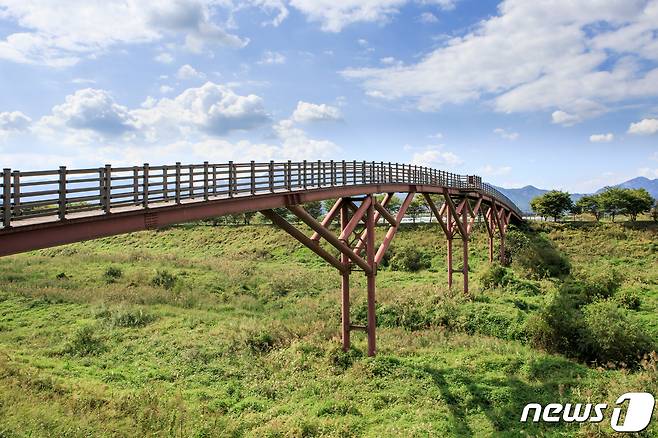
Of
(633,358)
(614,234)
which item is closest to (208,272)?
(633,358)

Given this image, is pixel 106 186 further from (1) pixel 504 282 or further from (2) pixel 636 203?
(2) pixel 636 203

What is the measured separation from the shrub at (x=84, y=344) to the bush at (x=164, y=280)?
34.7 feet

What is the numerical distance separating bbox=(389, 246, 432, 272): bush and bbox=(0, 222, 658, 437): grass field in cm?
361

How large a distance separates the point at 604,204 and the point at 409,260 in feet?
101

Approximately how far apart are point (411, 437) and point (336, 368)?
5.89 m

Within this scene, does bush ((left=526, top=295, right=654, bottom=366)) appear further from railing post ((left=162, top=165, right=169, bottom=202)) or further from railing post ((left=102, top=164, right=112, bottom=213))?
railing post ((left=102, top=164, right=112, bottom=213))

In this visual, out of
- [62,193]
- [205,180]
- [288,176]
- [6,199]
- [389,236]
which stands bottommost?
[389,236]

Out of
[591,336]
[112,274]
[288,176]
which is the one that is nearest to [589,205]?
[591,336]

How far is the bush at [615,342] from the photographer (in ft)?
60.6

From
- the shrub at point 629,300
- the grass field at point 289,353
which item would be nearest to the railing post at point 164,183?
the grass field at point 289,353

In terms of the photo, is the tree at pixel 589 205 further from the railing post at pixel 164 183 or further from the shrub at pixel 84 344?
the railing post at pixel 164 183

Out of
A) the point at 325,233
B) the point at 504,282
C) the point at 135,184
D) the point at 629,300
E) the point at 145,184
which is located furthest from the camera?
the point at 504,282

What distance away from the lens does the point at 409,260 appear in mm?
43594

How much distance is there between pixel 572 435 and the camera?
13.1m
